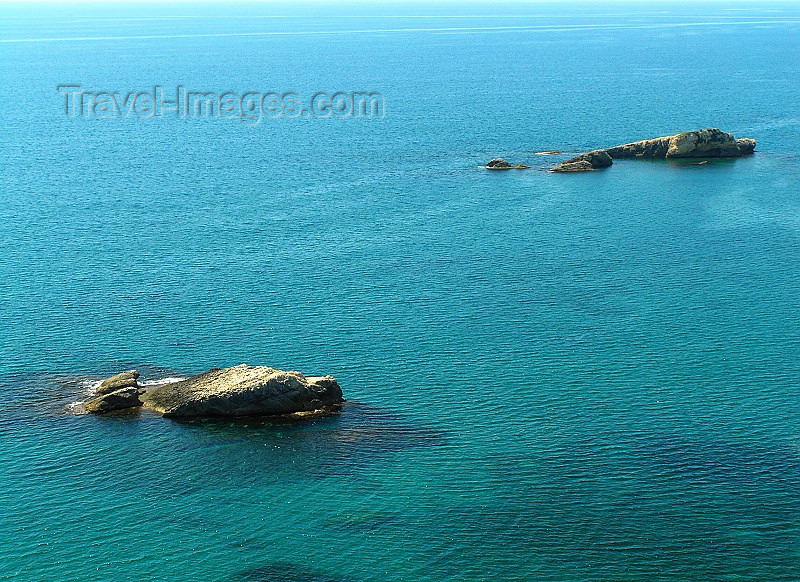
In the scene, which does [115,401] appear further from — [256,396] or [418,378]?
[418,378]

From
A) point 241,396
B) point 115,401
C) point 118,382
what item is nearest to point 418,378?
point 241,396

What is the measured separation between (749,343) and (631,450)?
92.8 ft

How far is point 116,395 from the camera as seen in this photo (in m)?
93.6

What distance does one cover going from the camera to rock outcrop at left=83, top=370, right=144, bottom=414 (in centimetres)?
9362

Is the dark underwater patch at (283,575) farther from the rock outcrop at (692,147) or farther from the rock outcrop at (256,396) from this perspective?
the rock outcrop at (692,147)

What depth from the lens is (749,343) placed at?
10775 centimetres

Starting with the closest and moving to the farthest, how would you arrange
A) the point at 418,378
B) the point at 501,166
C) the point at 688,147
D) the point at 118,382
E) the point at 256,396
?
the point at 256,396, the point at 118,382, the point at 418,378, the point at 501,166, the point at 688,147

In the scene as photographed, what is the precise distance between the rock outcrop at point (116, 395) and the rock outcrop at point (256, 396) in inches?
83.8

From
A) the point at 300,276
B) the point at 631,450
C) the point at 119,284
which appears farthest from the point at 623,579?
the point at 119,284

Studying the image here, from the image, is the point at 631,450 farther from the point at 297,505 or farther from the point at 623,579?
the point at 297,505

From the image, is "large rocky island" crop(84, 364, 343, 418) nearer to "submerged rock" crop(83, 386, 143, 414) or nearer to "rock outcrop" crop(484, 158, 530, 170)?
"submerged rock" crop(83, 386, 143, 414)

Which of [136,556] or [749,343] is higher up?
[749,343]

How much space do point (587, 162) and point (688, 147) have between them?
22.3 m

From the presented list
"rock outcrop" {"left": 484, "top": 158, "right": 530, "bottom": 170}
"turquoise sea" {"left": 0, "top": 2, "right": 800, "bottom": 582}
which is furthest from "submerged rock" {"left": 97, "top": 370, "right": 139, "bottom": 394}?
"rock outcrop" {"left": 484, "top": 158, "right": 530, "bottom": 170}
